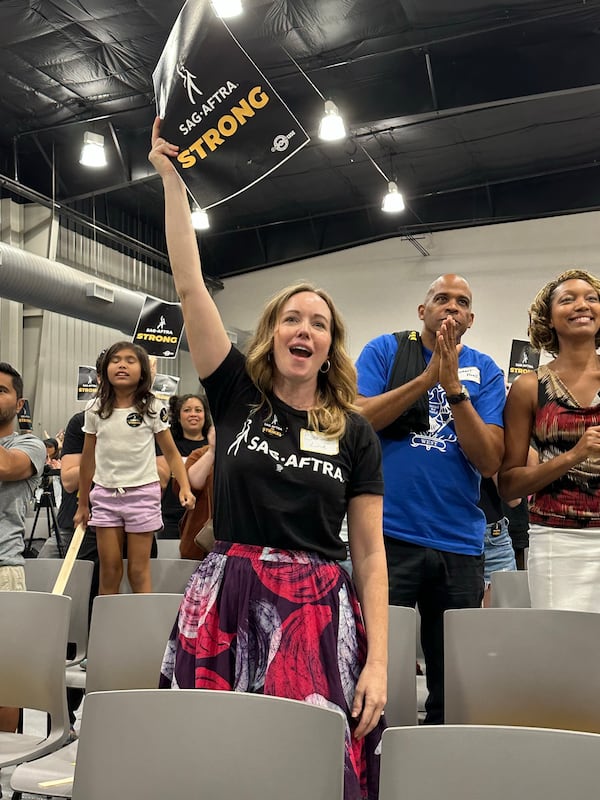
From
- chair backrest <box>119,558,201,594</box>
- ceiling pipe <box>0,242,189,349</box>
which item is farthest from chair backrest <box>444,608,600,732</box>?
ceiling pipe <box>0,242,189,349</box>

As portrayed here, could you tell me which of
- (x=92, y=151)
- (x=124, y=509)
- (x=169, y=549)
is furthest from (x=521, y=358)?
(x=92, y=151)

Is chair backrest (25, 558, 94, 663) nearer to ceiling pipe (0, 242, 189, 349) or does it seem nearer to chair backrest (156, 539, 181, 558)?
chair backrest (156, 539, 181, 558)

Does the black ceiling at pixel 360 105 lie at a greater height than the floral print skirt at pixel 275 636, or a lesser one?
greater

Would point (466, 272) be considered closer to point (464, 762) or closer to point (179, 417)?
point (179, 417)

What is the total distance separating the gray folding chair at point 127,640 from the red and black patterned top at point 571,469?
1063 millimetres

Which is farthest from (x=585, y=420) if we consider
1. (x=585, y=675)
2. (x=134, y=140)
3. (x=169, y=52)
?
(x=134, y=140)

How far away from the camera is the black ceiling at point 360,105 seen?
6.19 metres

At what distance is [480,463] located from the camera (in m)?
2.07

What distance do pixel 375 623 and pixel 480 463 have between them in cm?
75

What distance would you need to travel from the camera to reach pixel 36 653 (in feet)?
7.01

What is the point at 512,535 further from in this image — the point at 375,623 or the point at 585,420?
the point at 375,623

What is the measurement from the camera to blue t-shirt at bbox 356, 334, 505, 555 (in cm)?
212

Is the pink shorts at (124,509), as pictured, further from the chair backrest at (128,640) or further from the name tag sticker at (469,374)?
the name tag sticker at (469,374)

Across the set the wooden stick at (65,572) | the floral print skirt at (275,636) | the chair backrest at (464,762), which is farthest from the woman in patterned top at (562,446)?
the wooden stick at (65,572)
